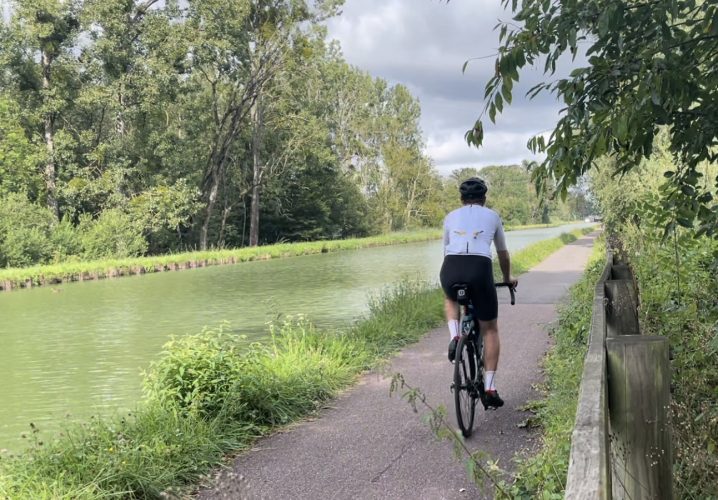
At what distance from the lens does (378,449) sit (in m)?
4.55

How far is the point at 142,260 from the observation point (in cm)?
3141

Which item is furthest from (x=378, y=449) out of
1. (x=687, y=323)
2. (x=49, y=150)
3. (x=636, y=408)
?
(x=49, y=150)

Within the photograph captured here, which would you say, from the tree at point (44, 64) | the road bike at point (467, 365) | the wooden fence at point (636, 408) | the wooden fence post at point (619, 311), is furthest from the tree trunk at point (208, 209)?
the wooden fence at point (636, 408)

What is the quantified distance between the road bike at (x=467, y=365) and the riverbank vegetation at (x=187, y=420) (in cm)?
161

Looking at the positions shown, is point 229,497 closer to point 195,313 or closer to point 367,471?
point 367,471

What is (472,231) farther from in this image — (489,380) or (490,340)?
(489,380)

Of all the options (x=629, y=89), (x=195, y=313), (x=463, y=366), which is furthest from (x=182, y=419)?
(x=195, y=313)

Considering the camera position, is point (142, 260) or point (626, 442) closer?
point (626, 442)

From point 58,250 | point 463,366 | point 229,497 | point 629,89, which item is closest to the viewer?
point 629,89

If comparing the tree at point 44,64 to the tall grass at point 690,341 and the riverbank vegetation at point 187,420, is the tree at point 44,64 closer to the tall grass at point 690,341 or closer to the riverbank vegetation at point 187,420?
the riverbank vegetation at point 187,420

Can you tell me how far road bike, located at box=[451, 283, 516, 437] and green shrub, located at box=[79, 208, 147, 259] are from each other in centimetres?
3117

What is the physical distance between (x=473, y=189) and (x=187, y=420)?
283 centimetres

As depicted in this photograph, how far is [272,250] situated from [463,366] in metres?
36.6

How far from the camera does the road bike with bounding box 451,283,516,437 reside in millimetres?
4527
